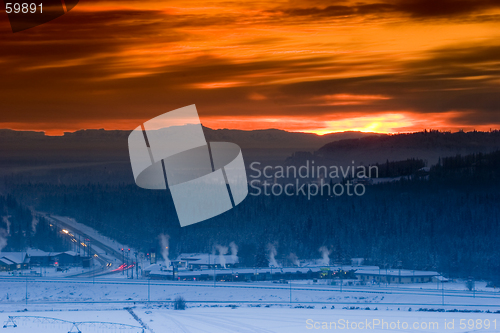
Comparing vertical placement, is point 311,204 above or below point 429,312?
above

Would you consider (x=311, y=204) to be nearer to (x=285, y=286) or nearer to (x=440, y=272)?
(x=440, y=272)

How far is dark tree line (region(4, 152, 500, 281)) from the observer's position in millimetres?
64812

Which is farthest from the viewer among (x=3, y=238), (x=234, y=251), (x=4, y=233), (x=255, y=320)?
(x=4, y=233)

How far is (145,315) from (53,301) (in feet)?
32.0

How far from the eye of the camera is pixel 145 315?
37.8 m

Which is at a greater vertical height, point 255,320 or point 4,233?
point 4,233

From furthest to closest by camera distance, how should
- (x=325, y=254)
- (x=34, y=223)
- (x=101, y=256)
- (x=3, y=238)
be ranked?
(x=34, y=223)
(x=3, y=238)
(x=101, y=256)
(x=325, y=254)

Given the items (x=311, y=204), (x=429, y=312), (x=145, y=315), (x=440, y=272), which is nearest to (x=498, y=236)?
(x=440, y=272)

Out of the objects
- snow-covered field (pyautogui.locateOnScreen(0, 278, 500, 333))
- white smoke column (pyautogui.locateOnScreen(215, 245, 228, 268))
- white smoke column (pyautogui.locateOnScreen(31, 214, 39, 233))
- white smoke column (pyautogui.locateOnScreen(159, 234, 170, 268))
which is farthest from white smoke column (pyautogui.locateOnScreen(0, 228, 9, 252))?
snow-covered field (pyautogui.locateOnScreen(0, 278, 500, 333))

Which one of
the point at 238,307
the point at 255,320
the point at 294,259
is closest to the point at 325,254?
the point at 294,259

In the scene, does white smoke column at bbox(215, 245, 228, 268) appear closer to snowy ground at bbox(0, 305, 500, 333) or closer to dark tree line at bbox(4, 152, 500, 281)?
dark tree line at bbox(4, 152, 500, 281)

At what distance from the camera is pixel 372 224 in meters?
77.8

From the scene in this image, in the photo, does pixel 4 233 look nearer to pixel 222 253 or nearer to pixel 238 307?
pixel 222 253

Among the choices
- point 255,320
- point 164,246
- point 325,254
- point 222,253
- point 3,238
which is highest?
point 3,238
